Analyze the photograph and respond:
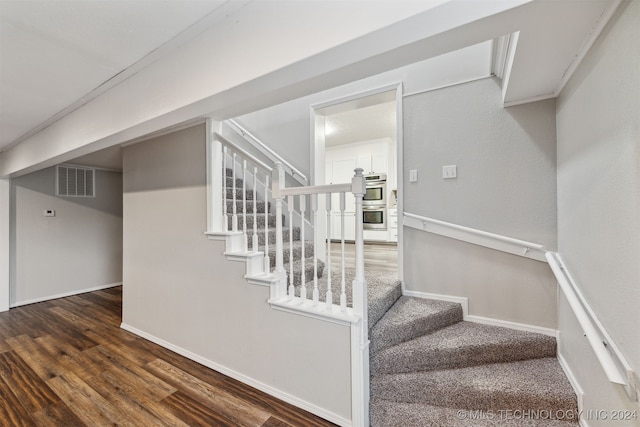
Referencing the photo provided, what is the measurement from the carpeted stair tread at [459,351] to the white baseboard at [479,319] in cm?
7

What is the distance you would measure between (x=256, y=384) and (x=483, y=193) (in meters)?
2.45

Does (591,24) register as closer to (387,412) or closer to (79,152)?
(387,412)

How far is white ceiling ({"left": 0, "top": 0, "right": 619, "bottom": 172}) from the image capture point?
1112 millimetres

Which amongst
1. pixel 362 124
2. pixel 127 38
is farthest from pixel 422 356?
pixel 362 124

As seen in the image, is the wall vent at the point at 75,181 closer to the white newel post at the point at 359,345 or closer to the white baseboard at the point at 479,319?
the white newel post at the point at 359,345

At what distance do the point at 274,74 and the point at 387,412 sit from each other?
209 cm

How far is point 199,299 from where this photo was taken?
2.37 metres

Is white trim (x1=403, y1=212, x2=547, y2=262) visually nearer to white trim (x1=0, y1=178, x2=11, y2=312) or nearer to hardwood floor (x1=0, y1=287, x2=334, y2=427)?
hardwood floor (x1=0, y1=287, x2=334, y2=427)

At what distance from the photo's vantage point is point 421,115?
255 centimetres

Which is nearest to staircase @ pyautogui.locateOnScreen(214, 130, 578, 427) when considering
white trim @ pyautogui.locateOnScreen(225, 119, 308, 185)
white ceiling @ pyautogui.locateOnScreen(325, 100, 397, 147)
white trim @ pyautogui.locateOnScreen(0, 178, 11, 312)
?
white trim @ pyautogui.locateOnScreen(225, 119, 308, 185)

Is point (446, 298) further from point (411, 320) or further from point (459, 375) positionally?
point (459, 375)

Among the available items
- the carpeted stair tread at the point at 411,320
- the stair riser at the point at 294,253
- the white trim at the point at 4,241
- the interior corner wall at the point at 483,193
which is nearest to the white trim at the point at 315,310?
the carpeted stair tread at the point at 411,320

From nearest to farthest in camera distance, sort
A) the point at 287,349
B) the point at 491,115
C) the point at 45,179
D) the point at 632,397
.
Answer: the point at 632,397 < the point at 287,349 < the point at 491,115 < the point at 45,179

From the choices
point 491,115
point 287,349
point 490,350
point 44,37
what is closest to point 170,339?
point 287,349
